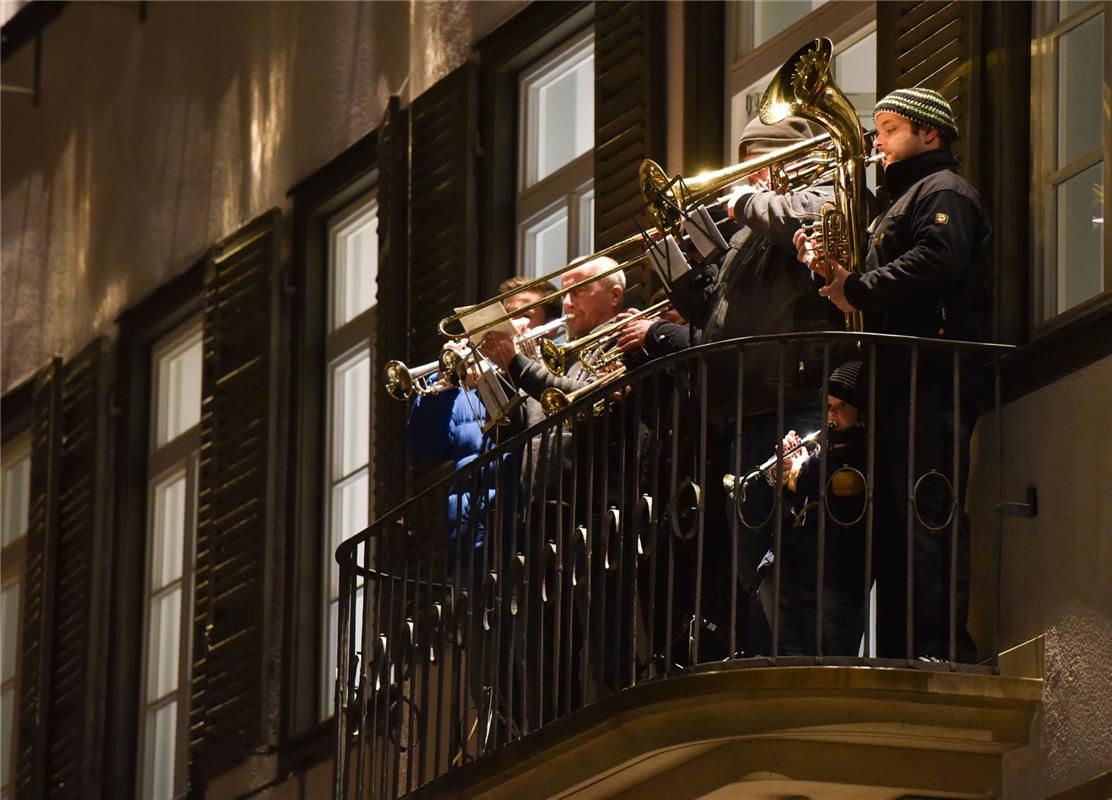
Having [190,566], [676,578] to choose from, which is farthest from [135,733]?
[676,578]

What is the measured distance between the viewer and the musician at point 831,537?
8.94m

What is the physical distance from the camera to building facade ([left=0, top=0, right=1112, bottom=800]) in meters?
9.25

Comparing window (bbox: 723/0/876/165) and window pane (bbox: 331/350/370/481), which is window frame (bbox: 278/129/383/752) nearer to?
window pane (bbox: 331/350/370/481)

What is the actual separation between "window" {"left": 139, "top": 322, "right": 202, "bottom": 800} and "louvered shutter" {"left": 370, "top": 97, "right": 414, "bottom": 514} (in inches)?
80.4

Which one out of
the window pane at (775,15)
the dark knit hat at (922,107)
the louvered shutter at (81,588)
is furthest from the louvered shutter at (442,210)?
the dark knit hat at (922,107)

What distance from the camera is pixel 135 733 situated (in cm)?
1500

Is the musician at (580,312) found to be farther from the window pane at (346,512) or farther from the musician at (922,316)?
the window pane at (346,512)

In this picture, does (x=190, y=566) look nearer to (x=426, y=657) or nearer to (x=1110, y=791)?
(x=426, y=657)

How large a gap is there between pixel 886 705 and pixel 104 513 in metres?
7.43

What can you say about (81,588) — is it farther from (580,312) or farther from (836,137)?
(836,137)

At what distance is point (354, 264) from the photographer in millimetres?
14047

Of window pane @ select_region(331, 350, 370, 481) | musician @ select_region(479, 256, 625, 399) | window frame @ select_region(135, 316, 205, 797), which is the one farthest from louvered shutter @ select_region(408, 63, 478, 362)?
musician @ select_region(479, 256, 625, 399)

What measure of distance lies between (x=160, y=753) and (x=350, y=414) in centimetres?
194

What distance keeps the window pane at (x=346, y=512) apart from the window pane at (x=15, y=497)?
131 inches
